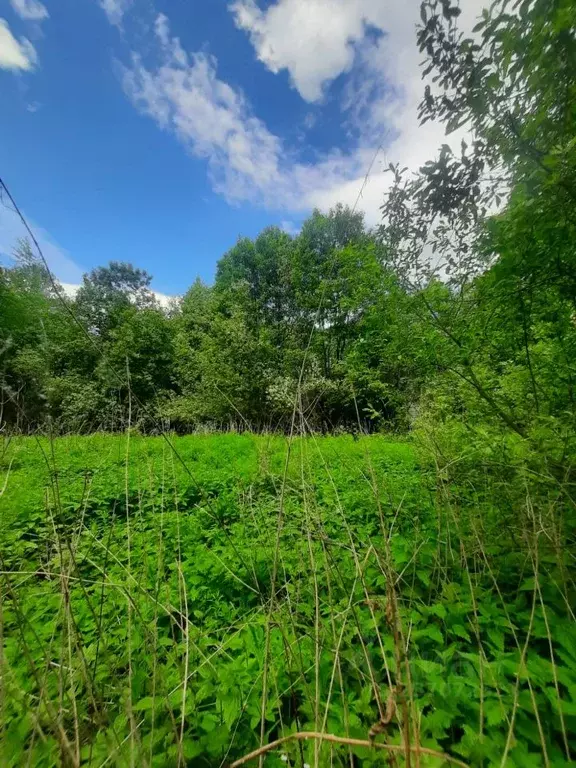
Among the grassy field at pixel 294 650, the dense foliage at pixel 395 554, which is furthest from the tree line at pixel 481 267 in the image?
the grassy field at pixel 294 650

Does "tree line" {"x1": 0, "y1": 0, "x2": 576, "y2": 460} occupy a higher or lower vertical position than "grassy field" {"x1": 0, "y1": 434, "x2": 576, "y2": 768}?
higher

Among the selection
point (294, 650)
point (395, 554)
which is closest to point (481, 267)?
point (395, 554)

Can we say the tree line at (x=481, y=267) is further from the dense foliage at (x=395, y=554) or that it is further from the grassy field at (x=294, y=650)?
the grassy field at (x=294, y=650)

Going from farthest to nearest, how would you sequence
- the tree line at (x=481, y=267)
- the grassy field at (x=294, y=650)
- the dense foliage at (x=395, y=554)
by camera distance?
the tree line at (x=481, y=267) < the dense foliage at (x=395, y=554) < the grassy field at (x=294, y=650)

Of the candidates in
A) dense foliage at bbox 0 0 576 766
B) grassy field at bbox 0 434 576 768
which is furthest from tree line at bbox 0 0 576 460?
grassy field at bbox 0 434 576 768

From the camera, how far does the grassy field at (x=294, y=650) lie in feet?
3.20

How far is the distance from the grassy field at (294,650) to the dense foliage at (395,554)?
0.8 inches

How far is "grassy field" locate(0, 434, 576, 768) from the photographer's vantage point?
3.20 ft

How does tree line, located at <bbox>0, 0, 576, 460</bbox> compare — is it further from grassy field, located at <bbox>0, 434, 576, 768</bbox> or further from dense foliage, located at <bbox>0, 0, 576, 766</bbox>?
grassy field, located at <bbox>0, 434, 576, 768</bbox>

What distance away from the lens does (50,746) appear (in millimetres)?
1056

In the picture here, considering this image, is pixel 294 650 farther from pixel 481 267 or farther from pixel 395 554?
pixel 481 267

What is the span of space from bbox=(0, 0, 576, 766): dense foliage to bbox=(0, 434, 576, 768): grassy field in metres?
0.02

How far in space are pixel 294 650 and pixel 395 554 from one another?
0.96m

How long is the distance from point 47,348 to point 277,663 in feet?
5.65
